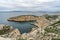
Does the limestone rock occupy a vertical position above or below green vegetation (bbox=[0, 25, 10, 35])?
below

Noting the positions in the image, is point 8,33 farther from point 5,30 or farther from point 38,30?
point 38,30

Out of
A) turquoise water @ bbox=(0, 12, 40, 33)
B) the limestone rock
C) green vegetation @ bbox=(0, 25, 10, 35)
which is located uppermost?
turquoise water @ bbox=(0, 12, 40, 33)

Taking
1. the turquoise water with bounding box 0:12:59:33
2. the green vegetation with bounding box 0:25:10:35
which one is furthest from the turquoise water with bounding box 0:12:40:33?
the green vegetation with bounding box 0:25:10:35

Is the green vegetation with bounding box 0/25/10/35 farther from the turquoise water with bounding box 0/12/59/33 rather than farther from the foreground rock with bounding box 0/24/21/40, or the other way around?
the turquoise water with bounding box 0/12/59/33

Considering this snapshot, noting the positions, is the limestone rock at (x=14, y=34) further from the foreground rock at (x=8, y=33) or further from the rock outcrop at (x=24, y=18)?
the rock outcrop at (x=24, y=18)

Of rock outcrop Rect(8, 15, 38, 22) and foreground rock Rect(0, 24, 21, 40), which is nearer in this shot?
foreground rock Rect(0, 24, 21, 40)

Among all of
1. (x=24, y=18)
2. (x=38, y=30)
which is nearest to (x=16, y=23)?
(x=24, y=18)

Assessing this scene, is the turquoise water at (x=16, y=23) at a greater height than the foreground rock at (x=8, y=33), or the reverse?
the turquoise water at (x=16, y=23)

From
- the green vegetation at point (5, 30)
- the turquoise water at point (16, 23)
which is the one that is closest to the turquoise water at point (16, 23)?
the turquoise water at point (16, 23)

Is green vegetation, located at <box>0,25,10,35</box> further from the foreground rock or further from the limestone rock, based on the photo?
the limestone rock
